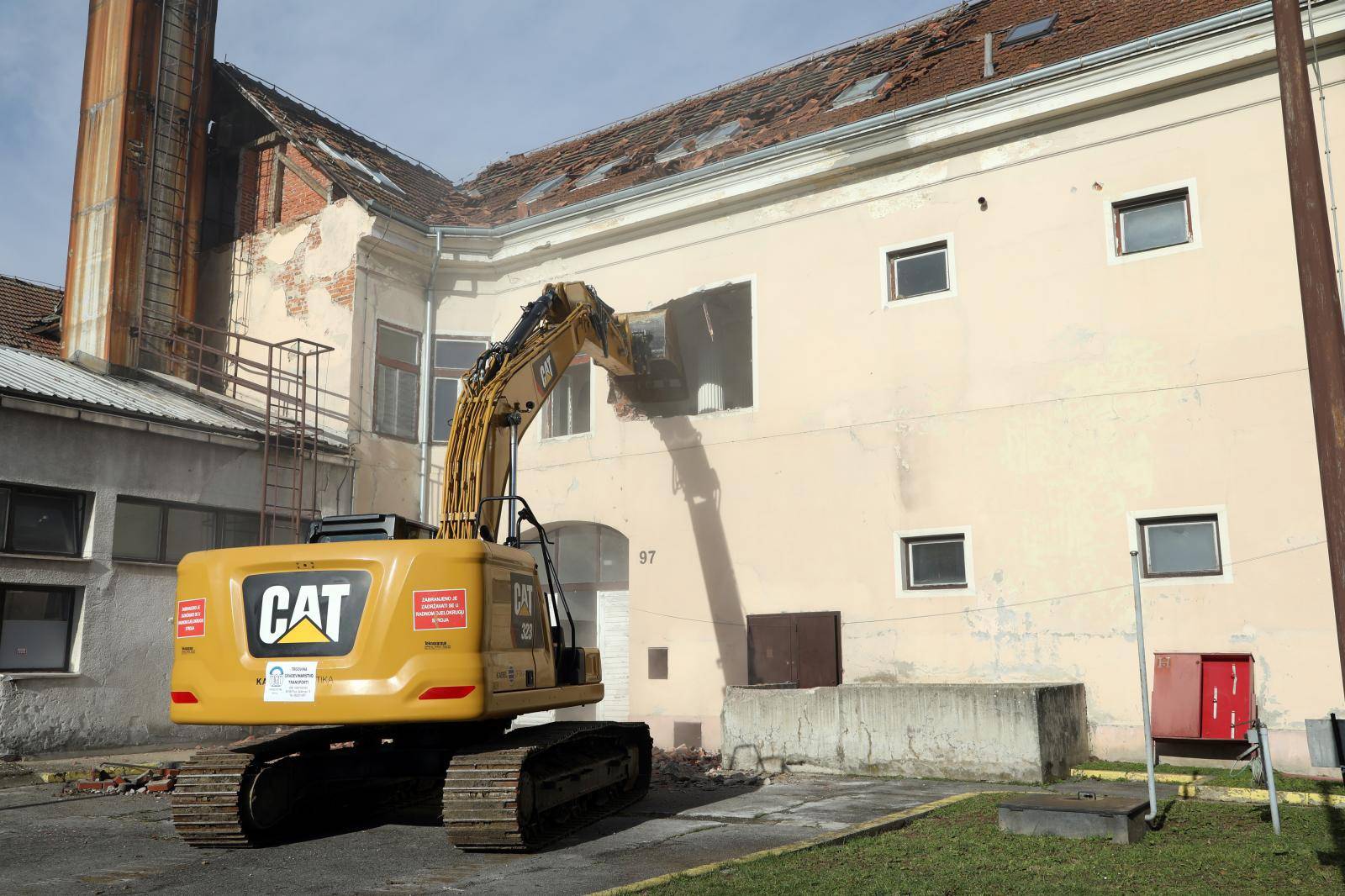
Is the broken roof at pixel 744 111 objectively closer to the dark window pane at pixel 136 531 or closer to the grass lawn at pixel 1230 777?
the dark window pane at pixel 136 531

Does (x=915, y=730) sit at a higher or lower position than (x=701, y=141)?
lower

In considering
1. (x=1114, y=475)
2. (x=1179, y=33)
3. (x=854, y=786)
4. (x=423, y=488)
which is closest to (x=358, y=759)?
(x=854, y=786)

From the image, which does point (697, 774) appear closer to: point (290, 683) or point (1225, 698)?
point (1225, 698)

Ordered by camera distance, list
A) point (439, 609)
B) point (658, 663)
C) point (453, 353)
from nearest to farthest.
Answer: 1. point (439, 609)
2. point (658, 663)
3. point (453, 353)

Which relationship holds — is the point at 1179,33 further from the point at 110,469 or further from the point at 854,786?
the point at 110,469

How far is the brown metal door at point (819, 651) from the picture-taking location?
14398 millimetres

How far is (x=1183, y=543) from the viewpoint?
12.4 m

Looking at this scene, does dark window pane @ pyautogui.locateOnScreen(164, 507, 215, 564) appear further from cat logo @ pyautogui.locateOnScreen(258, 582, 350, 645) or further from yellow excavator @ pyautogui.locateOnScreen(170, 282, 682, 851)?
cat logo @ pyautogui.locateOnScreen(258, 582, 350, 645)

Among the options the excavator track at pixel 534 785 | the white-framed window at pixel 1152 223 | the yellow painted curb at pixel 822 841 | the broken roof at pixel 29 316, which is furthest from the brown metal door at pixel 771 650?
the broken roof at pixel 29 316

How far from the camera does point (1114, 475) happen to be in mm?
12836

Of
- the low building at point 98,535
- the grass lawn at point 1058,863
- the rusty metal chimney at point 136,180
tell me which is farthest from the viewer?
the rusty metal chimney at point 136,180

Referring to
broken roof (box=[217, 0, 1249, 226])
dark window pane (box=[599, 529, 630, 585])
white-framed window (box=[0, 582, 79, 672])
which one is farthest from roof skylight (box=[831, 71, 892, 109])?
white-framed window (box=[0, 582, 79, 672])

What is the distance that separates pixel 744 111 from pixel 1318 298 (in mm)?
13892

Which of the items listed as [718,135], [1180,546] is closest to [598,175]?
[718,135]
